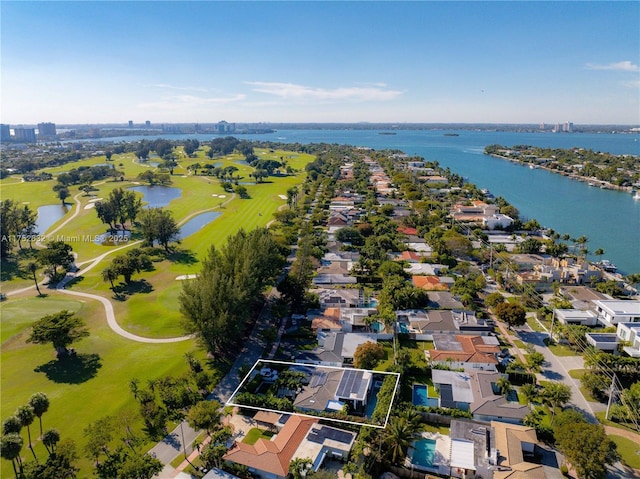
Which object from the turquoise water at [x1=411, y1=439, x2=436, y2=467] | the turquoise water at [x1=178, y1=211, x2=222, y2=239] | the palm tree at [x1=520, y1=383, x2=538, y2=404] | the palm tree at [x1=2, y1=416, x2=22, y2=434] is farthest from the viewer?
the turquoise water at [x1=178, y1=211, x2=222, y2=239]

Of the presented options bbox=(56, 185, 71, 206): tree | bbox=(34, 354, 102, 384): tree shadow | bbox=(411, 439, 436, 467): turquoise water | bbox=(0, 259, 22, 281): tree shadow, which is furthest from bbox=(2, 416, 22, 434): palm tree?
bbox=(56, 185, 71, 206): tree

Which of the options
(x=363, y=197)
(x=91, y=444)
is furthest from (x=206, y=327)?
(x=363, y=197)

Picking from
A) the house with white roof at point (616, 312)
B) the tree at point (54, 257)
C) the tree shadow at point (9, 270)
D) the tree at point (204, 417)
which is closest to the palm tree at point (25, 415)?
the tree at point (204, 417)

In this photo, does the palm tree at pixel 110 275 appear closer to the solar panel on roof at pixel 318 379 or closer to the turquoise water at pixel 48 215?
the solar panel on roof at pixel 318 379

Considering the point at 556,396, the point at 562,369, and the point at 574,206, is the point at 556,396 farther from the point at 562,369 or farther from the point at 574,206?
the point at 574,206

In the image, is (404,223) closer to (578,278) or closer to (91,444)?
(578,278)

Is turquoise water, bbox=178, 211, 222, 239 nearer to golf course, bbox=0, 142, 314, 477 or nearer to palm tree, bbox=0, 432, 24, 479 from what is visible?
golf course, bbox=0, 142, 314, 477

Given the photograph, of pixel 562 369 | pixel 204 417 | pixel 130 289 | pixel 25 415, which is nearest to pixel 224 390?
pixel 204 417
